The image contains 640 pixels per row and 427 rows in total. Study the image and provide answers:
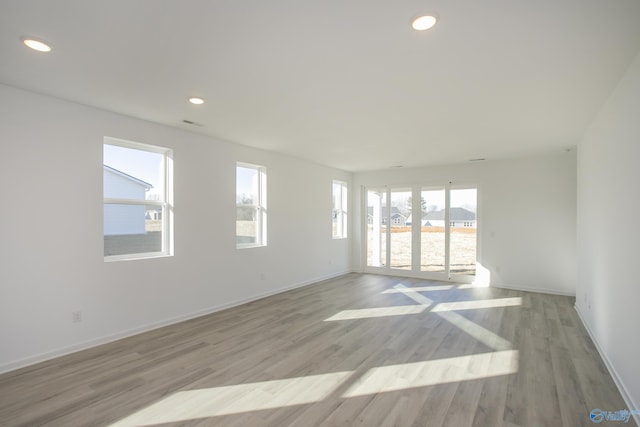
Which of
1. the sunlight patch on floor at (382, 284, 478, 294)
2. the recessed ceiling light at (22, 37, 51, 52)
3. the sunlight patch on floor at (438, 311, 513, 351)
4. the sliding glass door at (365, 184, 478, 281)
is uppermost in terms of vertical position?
the recessed ceiling light at (22, 37, 51, 52)

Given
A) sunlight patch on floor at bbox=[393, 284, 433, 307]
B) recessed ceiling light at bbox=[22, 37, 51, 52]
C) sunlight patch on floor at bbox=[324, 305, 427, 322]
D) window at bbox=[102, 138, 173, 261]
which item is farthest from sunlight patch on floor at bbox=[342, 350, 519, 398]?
recessed ceiling light at bbox=[22, 37, 51, 52]

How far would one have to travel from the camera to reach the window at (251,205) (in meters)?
5.20

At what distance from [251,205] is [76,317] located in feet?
9.22

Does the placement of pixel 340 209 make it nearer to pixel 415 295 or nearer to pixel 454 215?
pixel 454 215

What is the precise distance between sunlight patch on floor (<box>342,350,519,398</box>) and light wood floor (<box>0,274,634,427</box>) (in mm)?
11

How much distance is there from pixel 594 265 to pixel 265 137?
4416 millimetres

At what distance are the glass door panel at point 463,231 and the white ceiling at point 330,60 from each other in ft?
9.76

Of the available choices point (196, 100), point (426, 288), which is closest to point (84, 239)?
point (196, 100)

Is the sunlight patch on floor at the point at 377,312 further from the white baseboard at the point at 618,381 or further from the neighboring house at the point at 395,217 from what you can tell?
the neighboring house at the point at 395,217

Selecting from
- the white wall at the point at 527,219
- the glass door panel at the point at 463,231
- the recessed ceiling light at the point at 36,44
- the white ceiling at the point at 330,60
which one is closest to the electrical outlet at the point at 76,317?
the white ceiling at the point at 330,60

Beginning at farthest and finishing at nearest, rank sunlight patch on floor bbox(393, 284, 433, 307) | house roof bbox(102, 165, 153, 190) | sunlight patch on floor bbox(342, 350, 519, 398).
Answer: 1. sunlight patch on floor bbox(393, 284, 433, 307)
2. house roof bbox(102, 165, 153, 190)
3. sunlight patch on floor bbox(342, 350, 519, 398)

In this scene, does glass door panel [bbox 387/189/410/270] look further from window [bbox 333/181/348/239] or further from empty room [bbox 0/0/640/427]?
empty room [bbox 0/0/640/427]

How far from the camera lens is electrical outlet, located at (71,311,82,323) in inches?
127

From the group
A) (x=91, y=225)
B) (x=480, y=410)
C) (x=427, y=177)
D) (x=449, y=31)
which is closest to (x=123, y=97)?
(x=91, y=225)
